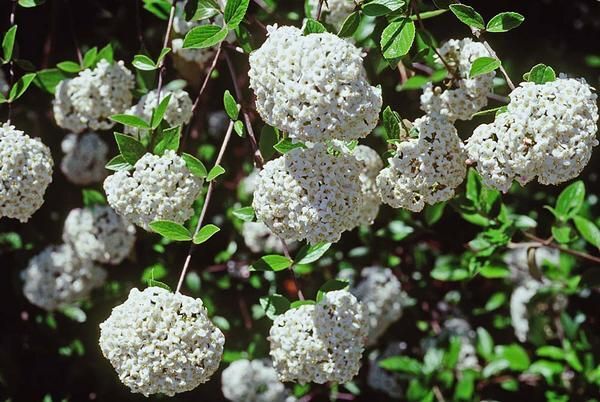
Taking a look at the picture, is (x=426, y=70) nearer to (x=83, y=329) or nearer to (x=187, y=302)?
(x=187, y=302)

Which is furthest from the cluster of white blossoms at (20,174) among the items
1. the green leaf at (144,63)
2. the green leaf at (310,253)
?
the green leaf at (310,253)

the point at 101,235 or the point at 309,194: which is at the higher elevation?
the point at 309,194

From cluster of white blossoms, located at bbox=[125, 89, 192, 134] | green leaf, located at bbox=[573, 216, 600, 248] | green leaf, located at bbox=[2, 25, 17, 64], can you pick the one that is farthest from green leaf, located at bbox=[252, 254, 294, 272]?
green leaf, located at bbox=[573, 216, 600, 248]

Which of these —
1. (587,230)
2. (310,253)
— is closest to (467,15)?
(310,253)

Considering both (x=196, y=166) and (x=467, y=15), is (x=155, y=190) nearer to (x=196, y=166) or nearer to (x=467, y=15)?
(x=196, y=166)

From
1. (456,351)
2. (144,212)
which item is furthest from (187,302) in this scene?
(456,351)

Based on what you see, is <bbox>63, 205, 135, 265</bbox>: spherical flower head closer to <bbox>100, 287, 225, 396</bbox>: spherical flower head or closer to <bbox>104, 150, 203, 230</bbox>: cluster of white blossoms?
<bbox>104, 150, 203, 230</bbox>: cluster of white blossoms

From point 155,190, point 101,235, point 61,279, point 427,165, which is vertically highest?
point 427,165

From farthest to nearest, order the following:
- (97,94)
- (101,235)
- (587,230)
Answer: (101,235) → (587,230) → (97,94)
